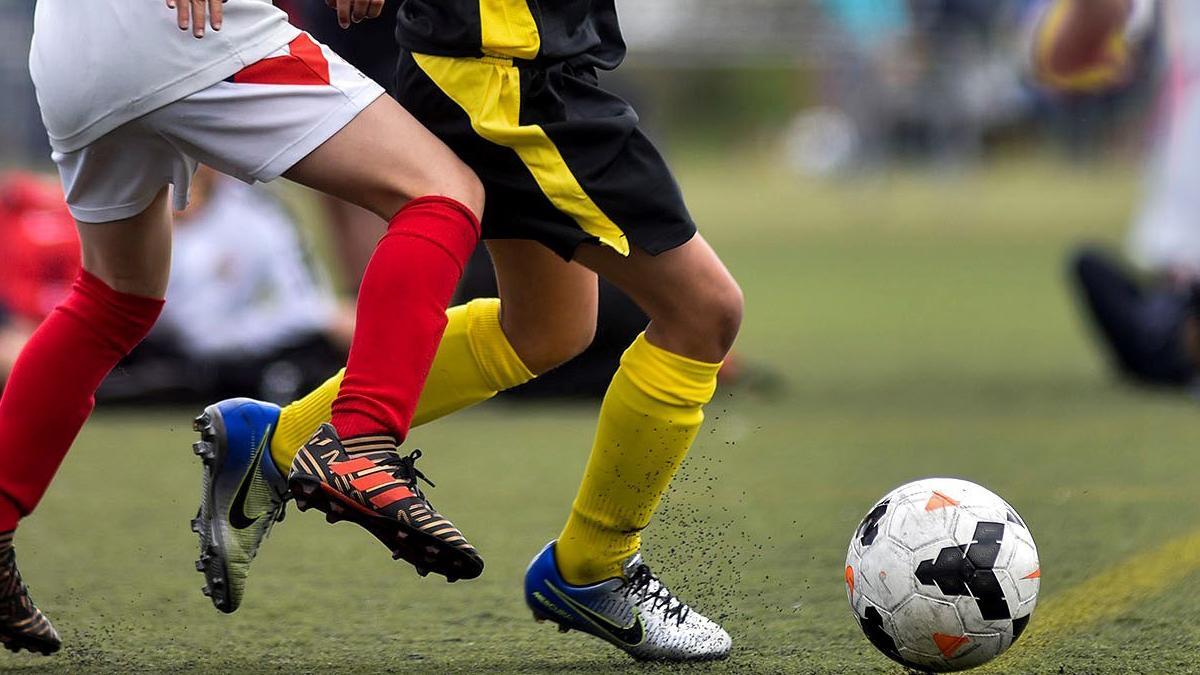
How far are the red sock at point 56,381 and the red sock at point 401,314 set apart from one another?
626mm

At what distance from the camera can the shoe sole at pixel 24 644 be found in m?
3.06

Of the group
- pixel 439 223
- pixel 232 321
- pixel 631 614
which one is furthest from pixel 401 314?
pixel 232 321

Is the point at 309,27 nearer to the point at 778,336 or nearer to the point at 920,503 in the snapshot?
the point at 778,336

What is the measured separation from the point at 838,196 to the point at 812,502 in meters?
15.7

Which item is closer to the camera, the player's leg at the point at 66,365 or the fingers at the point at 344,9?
the fingers at the point at 344,9

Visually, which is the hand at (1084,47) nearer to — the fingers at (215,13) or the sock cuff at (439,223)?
the sock cuff at (439,223)

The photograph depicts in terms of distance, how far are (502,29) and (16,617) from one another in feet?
4.31

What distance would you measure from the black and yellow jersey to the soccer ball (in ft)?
3.12

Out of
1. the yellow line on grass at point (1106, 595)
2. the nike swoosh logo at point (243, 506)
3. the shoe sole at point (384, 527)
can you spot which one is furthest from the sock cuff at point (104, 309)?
the yellow line on grass at point (1106, 595)

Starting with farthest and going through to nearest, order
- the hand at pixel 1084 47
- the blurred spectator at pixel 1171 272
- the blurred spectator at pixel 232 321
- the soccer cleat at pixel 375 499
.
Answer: the blurred spectator at pixel 1171 272 → the blurred spectator at pixel 232 321 → the hand at pixel 1084 47 → the soccer cleat at pixel 375 499

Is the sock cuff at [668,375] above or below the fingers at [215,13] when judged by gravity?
below

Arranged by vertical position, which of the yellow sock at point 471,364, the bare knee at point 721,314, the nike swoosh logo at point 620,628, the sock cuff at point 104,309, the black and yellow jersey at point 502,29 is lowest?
the nike swoosh logo at point 620,628

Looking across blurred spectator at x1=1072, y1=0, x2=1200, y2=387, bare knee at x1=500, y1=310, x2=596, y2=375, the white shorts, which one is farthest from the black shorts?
blurred spectator at x1=1072, y1=0, x2=1200, y2=387

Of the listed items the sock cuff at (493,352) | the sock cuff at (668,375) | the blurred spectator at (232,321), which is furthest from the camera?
the blurred spectator at (232,321)
